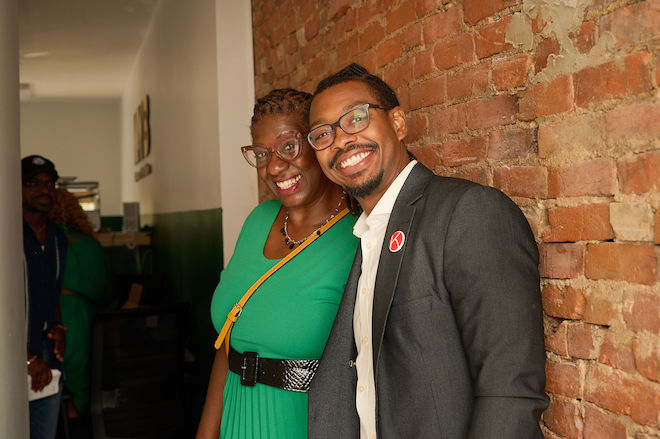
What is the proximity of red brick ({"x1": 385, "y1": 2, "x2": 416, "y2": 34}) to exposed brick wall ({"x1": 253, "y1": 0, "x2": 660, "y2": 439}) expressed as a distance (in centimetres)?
8

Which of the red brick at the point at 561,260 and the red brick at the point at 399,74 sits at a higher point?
the red brick at the point at 399,74

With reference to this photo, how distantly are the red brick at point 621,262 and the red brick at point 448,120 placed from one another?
0.55m

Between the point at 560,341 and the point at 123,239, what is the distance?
5290 millimetres

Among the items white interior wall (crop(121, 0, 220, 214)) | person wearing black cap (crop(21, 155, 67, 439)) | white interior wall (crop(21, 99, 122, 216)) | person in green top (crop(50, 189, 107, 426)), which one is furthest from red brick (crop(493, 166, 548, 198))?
white interior wall (crop(21, 99, 122, 216))

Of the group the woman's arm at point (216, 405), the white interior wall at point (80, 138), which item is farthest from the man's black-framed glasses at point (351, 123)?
the white interior wall at point (80, 138)

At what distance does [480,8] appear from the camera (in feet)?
5.31

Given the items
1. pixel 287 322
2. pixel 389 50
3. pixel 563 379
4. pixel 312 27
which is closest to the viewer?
pixel 563 379

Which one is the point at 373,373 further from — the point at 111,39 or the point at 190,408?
the point at 111,39

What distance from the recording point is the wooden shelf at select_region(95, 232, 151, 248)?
589cm

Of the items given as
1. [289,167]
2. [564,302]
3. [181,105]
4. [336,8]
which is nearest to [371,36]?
[336,8]

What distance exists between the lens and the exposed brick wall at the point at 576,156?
118cm

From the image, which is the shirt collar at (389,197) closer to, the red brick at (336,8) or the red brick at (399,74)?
the red brick at (399,74)

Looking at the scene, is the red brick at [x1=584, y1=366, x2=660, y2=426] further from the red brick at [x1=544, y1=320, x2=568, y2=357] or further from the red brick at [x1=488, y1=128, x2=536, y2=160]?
the red brick at [x1=488, y1=128, x2=536, y2=160]

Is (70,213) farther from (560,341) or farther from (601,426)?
(601,426)
